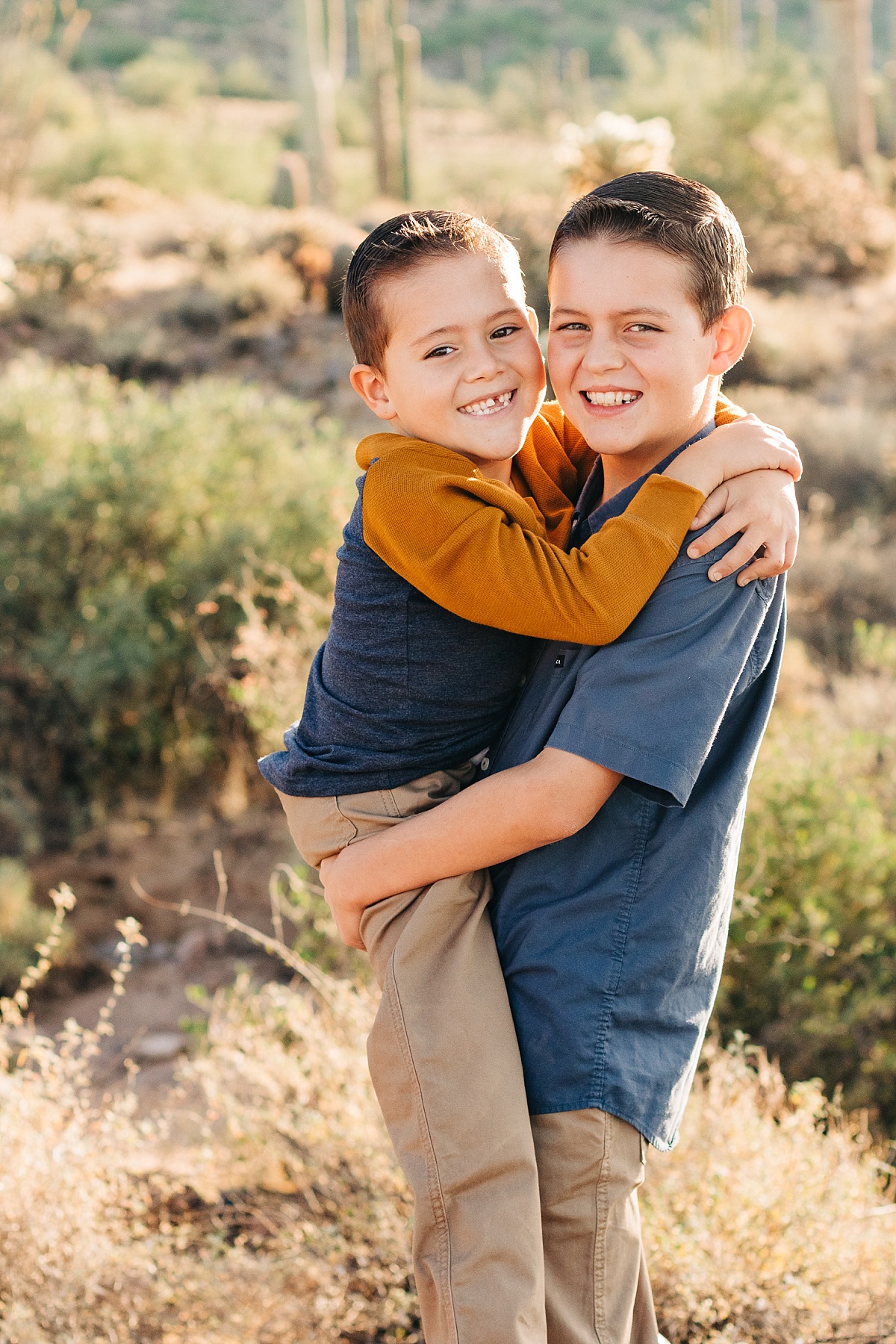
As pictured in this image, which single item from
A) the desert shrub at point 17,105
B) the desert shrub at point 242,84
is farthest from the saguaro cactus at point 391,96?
the desert shrub at point 242,84

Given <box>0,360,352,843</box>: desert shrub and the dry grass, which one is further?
<box>0,360,352,843</box>: desert shrub

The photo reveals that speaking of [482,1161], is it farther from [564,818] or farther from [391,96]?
[391,96]

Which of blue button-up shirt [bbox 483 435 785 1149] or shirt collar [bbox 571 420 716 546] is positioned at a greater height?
shirt collar [bbox 571 420 716 546]

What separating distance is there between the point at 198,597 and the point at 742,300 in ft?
14.3

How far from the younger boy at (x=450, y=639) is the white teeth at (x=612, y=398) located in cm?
13

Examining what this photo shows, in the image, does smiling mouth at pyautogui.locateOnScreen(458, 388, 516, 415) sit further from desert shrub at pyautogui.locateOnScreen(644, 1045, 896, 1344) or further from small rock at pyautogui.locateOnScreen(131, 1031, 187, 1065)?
small rock at pyautogui.locateOnScreen(131, 1031, 187, 1065)

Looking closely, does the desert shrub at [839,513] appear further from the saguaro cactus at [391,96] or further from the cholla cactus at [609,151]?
the saguaro cactus at [391,96]

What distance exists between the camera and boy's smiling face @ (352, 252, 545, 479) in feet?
5.74

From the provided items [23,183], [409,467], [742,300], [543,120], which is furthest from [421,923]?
[543,120]

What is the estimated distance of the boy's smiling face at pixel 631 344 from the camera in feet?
5.28

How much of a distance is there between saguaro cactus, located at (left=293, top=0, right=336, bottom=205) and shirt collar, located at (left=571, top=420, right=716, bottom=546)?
16246mm

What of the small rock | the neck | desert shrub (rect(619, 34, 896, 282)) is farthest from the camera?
desert shrub (rect(619, 34, 896, 282))

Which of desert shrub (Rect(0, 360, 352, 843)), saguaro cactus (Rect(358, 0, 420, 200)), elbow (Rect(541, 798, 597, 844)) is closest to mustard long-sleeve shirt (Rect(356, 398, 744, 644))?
elbow (Rect(541, 798, 597, 844))

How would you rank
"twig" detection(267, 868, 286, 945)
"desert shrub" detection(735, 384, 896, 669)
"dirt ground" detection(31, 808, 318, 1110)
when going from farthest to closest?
"desert shrub" detection(735, 384, 896, 669) < "dirt ground" detection(31, 808, 318, 1110) < "twig" detection(267, 868, 286, 945)
